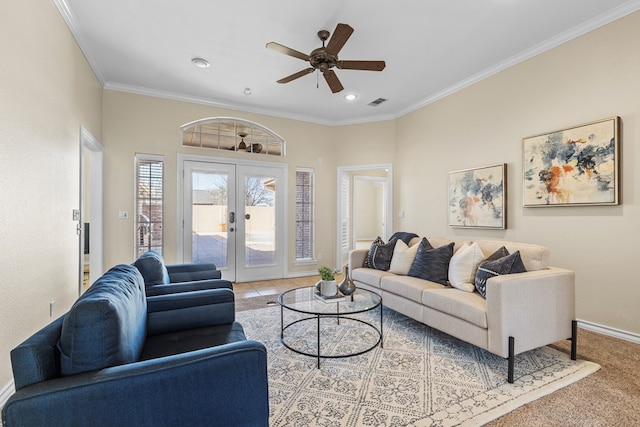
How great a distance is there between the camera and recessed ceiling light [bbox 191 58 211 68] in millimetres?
3660

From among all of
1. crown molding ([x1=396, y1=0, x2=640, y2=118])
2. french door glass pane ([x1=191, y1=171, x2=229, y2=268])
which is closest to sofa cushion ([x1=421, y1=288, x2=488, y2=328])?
crown molding ([x1=396, y1=0, x2=640, y2=118])

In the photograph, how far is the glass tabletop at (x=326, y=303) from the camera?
245cm

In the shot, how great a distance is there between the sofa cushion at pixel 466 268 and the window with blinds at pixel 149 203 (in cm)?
408

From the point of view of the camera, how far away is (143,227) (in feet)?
14.9

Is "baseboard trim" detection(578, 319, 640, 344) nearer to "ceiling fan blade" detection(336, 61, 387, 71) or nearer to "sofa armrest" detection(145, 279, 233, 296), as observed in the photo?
"ceiling fan blade" detection(336, 61, 387, 71)

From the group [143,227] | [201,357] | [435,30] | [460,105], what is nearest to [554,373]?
[201,357]

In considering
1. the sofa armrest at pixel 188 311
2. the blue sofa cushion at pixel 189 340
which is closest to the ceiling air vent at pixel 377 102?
the sofa armrest at pixel 188 311

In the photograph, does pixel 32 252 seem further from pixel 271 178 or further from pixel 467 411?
pixel 271 178

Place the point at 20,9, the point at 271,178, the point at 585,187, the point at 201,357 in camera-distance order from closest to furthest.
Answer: the point at 201,357 < the point at 20,9 < the point at 585,187 < the point at 271,178

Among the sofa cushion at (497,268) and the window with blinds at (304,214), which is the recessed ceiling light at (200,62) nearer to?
the window with blinds at (304,214)

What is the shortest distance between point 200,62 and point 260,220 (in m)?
2.59

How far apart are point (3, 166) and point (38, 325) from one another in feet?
4.15

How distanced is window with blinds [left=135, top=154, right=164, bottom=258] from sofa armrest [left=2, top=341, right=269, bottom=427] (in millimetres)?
3864

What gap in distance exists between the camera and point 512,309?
7.11 feet
